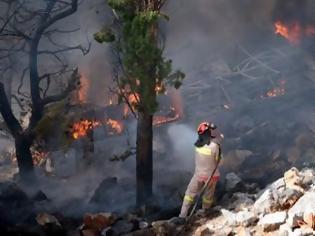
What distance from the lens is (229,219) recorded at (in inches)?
281

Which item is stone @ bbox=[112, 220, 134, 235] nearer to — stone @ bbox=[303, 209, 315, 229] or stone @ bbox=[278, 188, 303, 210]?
stone @ bbox=[278, 188, 303, 210]

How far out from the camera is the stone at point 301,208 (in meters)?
6.30

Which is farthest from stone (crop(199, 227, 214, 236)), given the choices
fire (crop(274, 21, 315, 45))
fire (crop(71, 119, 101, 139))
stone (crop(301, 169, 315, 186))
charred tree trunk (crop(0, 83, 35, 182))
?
fire (crop(274, 21, 315, 45))

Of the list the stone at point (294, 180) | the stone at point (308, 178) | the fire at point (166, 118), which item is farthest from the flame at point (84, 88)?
the stone at point (294, 180)

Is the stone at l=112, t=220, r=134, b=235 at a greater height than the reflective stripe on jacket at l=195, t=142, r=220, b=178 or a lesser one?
lesser

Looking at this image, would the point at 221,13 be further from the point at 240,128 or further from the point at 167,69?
the point at 167,69

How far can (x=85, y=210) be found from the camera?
9.45 m

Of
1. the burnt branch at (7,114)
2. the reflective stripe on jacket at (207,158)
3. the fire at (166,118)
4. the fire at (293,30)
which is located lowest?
the reflective stripe on jacket at (207,158)

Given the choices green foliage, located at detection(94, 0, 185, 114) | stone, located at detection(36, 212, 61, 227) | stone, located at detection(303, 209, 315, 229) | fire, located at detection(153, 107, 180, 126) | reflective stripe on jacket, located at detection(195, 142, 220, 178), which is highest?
green foliage, located at detection(94, 0, 185, 114)

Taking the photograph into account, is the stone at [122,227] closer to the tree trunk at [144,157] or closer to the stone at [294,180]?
the tree trunk at [144,157]

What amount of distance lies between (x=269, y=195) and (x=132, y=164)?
5.49m

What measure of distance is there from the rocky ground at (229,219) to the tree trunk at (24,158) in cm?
207

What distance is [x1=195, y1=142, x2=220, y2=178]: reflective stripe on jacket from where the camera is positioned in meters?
8.03

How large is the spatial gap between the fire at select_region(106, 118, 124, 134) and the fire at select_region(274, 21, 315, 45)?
26.8 feet
